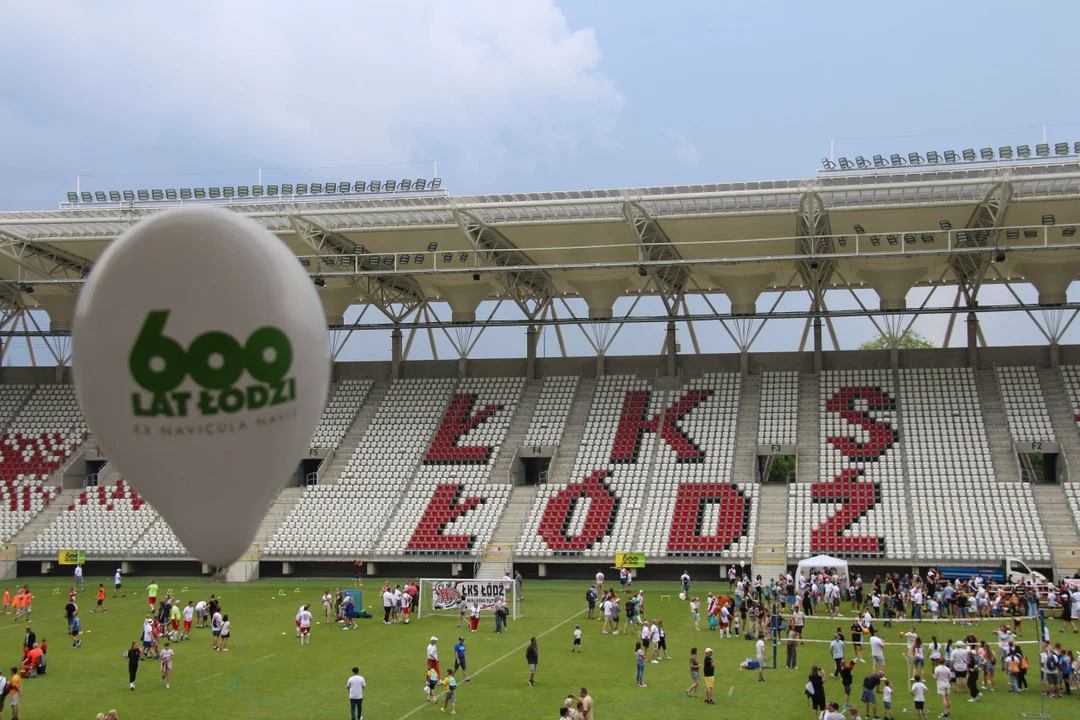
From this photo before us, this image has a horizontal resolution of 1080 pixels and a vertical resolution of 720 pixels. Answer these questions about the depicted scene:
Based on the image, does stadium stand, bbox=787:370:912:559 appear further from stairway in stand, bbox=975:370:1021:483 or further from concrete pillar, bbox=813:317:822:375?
stairway in stand, bbox=975:370:1021:483

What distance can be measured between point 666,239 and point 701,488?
10.6 metres

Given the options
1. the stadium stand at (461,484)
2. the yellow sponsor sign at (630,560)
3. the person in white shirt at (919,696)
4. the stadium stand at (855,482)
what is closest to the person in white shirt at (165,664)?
the person in white shirt at (919,696)

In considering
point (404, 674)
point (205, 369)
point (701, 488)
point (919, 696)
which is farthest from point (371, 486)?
point (205, 369)

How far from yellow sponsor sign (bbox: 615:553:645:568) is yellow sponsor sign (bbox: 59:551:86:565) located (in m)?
22.0

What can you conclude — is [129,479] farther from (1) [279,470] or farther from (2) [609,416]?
(2) [609,416]

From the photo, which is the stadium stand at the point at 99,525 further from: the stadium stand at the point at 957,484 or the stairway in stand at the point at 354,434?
the stadium stand at the point at 957,484

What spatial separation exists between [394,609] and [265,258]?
895 inches

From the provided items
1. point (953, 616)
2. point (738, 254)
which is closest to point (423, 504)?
point (738, 254)

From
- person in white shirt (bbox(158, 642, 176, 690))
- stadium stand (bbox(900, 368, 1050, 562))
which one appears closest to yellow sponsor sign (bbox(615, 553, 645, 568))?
stadium stand (bbox(900, 368, 1050, 562))

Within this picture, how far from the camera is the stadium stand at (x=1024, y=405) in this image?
4191cm

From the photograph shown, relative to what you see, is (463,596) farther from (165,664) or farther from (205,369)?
(205,369)

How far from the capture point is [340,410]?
170 feet

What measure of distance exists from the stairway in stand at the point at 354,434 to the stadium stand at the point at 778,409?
19089 mm

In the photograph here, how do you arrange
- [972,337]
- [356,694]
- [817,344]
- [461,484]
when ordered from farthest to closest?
[817,344], [972,337], [461,484], [356,694]
